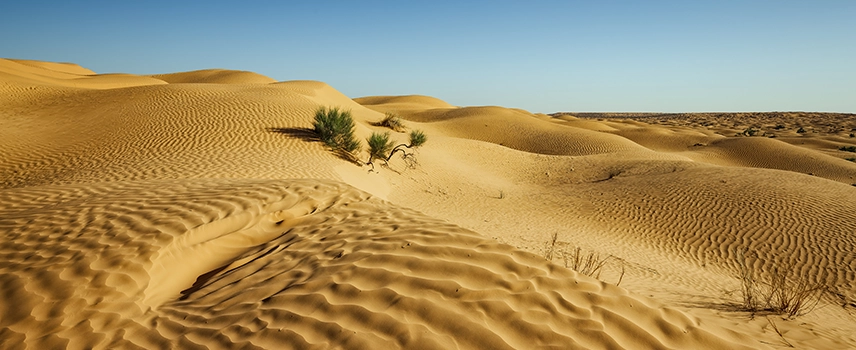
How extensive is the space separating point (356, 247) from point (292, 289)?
30.5 inches

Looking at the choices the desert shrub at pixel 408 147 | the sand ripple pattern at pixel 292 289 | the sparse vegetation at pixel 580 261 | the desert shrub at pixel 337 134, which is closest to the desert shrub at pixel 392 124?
the desert shrub at pixel 408 147

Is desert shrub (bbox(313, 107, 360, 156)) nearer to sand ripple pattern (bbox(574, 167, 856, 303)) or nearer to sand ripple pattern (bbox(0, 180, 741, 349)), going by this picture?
sand ripple pattern (bbox(574, 167, 856, 303))

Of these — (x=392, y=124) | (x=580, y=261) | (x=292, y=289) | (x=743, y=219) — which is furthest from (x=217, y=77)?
(x=292, y=289)

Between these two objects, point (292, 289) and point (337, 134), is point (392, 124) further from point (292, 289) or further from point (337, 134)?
point (292, 289)

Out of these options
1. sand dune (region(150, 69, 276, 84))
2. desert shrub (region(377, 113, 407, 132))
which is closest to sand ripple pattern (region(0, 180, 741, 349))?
desert shrub (region(377, 113, 407, 132))

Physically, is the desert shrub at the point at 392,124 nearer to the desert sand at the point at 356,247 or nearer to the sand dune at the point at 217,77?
the desert sand at the point at 356,247

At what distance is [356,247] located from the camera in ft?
12.6

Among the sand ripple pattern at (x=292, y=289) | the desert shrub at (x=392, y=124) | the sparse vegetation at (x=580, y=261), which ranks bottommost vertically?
the sparse vegetation at (x=580, y=261)

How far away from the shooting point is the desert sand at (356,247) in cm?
276

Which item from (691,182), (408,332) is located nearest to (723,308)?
(408,332)

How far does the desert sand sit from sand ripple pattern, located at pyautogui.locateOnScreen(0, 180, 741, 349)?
18 millimetres

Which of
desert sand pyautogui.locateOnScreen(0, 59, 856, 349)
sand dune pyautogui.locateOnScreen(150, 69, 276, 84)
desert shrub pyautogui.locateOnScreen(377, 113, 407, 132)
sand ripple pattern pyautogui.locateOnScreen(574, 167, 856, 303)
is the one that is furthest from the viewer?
sand dune pyautogui.locateOnScreen(150, 69, 276, 84)

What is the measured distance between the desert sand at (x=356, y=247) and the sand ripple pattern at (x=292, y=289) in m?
0.02

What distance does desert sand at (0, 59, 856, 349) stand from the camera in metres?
2.76
